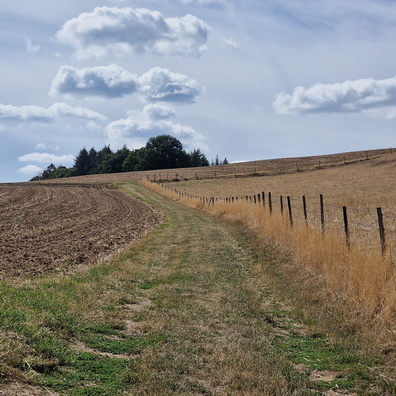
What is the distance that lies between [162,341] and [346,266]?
4617 mm

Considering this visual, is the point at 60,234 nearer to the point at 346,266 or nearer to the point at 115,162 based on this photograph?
the point at 346,266

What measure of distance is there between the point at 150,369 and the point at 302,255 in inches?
301

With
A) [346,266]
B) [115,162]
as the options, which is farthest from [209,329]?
[115,162]

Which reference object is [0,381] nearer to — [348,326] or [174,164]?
[348,326]

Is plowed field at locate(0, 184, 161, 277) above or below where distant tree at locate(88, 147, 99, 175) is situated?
below

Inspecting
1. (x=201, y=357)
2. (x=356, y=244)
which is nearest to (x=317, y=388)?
(x=201, y=357)

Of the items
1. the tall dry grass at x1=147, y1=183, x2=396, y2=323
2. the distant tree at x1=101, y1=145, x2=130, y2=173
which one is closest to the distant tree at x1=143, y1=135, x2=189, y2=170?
the distant tree at x1=101, y1=145, x2=130, y2=173

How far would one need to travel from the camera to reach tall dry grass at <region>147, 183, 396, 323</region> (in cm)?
828

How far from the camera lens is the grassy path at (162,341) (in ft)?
→ 18.1

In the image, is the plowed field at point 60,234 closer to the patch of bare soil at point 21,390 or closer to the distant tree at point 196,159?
the patch of bare soil at point 21,390

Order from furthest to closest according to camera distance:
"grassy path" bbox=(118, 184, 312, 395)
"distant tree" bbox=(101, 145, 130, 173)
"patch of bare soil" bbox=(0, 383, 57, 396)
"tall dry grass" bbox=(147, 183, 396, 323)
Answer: "distant tree" bbox=(101, 145, 130, 173) → "tall dry grass" bbox=(147, 183, 396, 323) → "grassy path" bbox=(118, 184, 312, 395) → "patch of bare soil" bbox=(0, 383, 57, 396)

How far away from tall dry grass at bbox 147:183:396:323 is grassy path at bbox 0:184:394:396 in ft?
→ 3.68

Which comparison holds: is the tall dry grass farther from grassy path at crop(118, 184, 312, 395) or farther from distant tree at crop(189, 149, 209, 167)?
distant tree at crop(189, 149, 209, 167)

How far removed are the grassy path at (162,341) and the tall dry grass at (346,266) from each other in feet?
3.68
